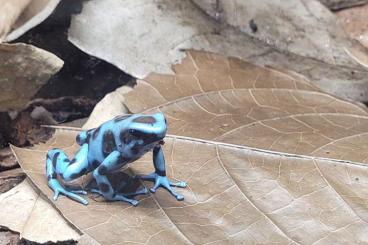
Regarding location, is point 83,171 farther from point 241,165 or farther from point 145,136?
point 241,165

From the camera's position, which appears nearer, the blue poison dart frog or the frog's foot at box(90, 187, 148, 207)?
the blue poison dart frog

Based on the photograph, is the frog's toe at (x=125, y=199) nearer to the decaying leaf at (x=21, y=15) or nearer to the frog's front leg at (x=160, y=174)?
the frog's front leg at (x=160, y=174)

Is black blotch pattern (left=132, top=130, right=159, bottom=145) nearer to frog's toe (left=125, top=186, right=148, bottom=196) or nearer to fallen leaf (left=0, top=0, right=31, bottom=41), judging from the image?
frog's toe (left=125, top=186, right=148, bottom=196)

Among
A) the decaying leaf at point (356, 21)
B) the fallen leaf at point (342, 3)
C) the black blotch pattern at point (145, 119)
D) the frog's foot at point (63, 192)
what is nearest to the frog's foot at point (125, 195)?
the frog's foot at point (63, 192)

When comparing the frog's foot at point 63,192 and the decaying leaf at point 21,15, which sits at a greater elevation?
the decaying leaf at point 21,15

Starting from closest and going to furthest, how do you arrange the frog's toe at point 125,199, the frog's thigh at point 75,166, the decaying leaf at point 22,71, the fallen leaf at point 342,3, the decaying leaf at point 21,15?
the frog's toe at point 125,199 → the frog's thigh at point 75,166 → the decaying leaf at point 22,71 → the decaying leaf at point 21,15 → the fallen leaf at point 342,3

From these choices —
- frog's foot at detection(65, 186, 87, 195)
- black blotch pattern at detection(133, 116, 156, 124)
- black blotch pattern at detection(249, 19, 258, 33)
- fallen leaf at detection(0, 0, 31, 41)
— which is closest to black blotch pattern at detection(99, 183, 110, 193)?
frog's foot at detection(65, 186, 87, 195)

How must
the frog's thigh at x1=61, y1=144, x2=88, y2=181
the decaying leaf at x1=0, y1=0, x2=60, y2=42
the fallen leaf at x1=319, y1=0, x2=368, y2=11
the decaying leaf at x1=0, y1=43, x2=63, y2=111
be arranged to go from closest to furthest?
the frog's thigh at x1=61, y1=144, x2=88, y2=181
the decaying leaf at x1=0, y1=43, x2=63, y2=111
the decaying leaf at x1=0, y1=0, x2=60, y2=42
the fallen leaf at x1=319, y1=0, x2=368, y2=11

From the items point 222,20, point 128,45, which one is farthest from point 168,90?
point 222,20
